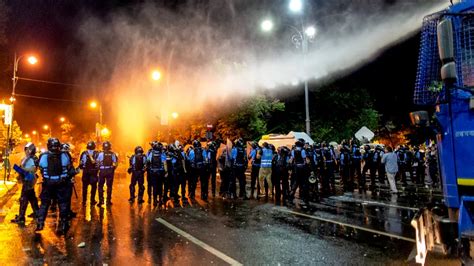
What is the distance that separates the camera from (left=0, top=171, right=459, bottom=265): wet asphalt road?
5230 millimetres

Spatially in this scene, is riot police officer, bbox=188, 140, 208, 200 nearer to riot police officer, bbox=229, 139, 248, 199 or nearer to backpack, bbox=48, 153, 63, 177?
riot police officer, bbox=229, 139, 248, 199

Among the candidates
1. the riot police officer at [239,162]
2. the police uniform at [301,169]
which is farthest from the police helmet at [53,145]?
the police uniform at [301,169]

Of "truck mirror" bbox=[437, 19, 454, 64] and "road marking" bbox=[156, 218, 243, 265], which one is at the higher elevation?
"truck mirror" bbox=[437, 19, 454, 64]

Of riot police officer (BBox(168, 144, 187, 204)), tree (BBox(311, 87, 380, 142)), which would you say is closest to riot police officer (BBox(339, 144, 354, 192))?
riot police officer (BBox(168, 144, 187, 204))

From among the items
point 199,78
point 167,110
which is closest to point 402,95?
point 199,78

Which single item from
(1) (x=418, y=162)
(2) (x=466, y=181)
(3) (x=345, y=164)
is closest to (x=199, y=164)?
(3) (x=345, y=164)

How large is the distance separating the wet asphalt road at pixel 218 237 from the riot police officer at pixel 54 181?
1.09 feet

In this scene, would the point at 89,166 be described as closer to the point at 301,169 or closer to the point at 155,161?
the point at 155,161

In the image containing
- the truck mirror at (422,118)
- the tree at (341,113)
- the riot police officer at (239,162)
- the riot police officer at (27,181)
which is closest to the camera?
the truck mirror at (422,118)

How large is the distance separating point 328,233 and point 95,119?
1923 inches

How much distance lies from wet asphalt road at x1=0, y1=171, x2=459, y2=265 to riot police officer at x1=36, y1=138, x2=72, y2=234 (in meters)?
0.33

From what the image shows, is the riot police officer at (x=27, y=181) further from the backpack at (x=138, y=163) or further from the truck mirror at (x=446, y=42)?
the truck mirror at (x=446, y=42)

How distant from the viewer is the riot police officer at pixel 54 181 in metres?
6.96

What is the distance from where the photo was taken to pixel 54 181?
22.9 ft
